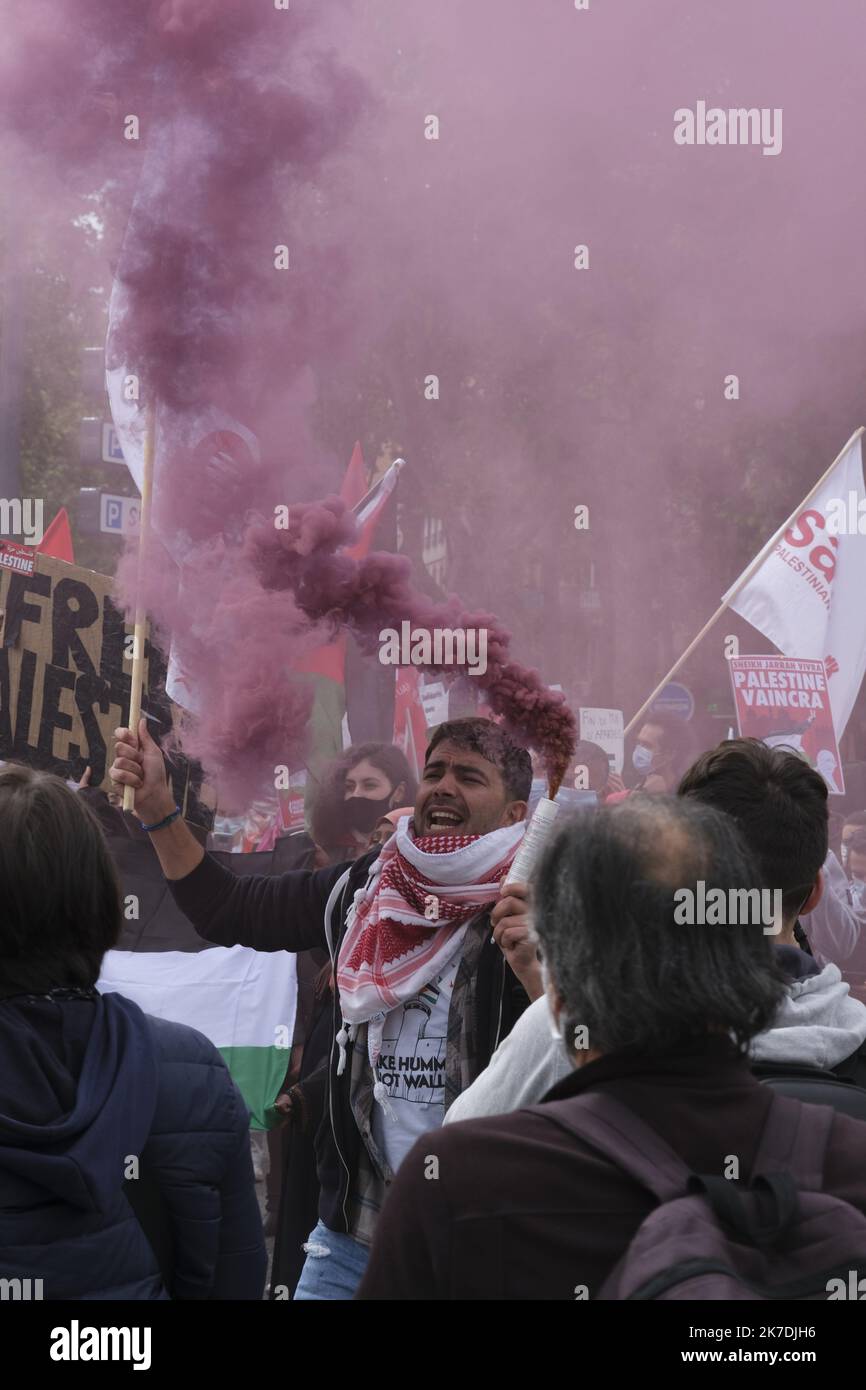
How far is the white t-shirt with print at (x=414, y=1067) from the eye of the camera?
2.89 meters

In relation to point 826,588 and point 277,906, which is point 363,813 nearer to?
point 277,906

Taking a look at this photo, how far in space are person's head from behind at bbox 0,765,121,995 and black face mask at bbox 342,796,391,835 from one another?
3330 mm

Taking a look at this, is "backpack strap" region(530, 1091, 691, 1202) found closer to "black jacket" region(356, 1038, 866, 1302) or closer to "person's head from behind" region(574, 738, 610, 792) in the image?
"black jacket" region(356, 1038, 866, 1302)

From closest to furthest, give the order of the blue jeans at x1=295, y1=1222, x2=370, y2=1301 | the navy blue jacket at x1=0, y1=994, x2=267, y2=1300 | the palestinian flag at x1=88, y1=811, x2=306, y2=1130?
the navy blue jacket at x1=0, y1=994, x2=267, y2=1300 → the blue jeans at x1=295, y1=1222, x2=370, y2=1301 → the palestinian flag at x1=88, y1=811, x2=306, y2=1130

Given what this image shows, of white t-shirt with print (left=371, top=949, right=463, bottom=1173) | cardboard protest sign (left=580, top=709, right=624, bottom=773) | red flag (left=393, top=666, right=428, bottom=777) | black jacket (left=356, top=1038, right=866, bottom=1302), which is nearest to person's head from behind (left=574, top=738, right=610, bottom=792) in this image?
cardboard protest sign (left=580, top=709, right=624, bottom=773)

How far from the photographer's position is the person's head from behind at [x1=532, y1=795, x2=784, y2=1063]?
1574 mm

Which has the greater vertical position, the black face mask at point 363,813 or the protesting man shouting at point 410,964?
the black face mask at point 363,813

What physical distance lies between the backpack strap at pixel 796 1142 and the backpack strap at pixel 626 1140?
0.09m

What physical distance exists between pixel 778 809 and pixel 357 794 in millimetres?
3401

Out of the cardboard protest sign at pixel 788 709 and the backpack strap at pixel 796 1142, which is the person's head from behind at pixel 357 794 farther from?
the backpack strap at pixel 796 1142

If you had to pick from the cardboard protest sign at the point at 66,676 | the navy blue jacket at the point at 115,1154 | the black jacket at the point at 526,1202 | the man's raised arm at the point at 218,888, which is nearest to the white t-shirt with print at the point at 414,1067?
the man's raised arm at the point at 218,888

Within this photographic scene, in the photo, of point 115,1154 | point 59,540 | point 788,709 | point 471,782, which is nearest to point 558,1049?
point 115,1154

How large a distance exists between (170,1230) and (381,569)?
2269 mm

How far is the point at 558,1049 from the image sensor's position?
1953 millimetres
